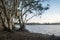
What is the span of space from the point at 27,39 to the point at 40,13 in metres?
13.4

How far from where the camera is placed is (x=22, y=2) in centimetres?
2105

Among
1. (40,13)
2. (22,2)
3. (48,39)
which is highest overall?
(22,2)

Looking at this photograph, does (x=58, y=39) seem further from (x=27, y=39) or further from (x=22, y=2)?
(x=22, y=2)

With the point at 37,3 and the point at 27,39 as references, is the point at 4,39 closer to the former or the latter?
the point at 27,39

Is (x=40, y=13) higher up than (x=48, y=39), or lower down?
higher up

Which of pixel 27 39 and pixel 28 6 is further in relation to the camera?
pixel 28 6

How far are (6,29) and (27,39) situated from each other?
4596 millimetres

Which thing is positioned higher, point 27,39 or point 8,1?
point 8,1

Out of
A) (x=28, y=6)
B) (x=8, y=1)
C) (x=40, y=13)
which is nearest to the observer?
(x=8, y=1)

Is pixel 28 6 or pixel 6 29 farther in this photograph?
pixel 28 6

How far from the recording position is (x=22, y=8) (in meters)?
22.7

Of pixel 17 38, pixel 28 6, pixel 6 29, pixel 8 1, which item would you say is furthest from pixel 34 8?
pixel 17 38

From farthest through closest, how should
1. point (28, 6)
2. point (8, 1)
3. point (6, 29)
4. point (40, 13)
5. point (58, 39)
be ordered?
1. point (40, 13)
2. point (28, 6)
3. point (8, 1)
4. point (6, 29)
5. point (58, 39)

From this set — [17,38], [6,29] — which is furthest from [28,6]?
[17,38]
